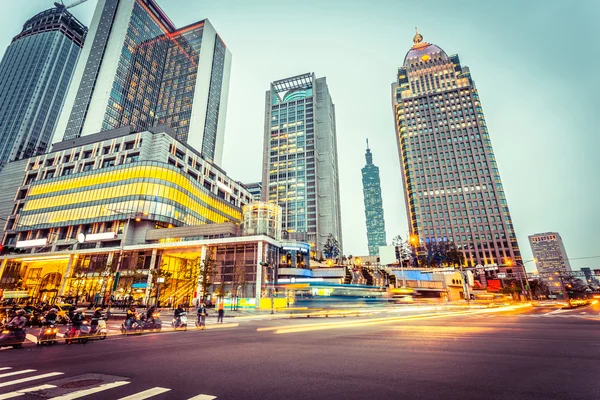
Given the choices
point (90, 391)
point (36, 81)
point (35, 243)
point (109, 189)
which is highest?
point (36, 81)

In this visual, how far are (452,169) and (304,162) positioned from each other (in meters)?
70.4

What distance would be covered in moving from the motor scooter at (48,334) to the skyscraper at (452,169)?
115 m

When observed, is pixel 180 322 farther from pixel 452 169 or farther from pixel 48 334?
pixel 452 169

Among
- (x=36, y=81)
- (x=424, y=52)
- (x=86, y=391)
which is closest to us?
(x=86, y=391)

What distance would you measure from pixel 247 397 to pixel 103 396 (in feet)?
9.26

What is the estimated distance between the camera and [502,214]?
121 metres

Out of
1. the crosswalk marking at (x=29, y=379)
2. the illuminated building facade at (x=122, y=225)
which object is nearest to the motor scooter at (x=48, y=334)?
the crosswalk marking at (x=29, y=379)

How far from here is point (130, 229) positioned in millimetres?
62469

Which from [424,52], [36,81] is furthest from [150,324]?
[424,52]

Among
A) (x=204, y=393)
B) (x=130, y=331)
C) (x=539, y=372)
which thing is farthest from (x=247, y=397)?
(x=130, y=331)

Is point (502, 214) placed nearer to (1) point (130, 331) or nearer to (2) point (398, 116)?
(2) point (398, 116)

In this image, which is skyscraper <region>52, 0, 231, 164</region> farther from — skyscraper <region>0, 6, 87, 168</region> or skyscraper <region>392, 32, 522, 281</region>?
skyscraper <region>392, 32, 522, 281</region>

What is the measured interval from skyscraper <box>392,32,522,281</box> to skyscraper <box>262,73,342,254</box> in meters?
41.0

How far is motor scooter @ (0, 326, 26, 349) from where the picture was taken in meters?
12.1
